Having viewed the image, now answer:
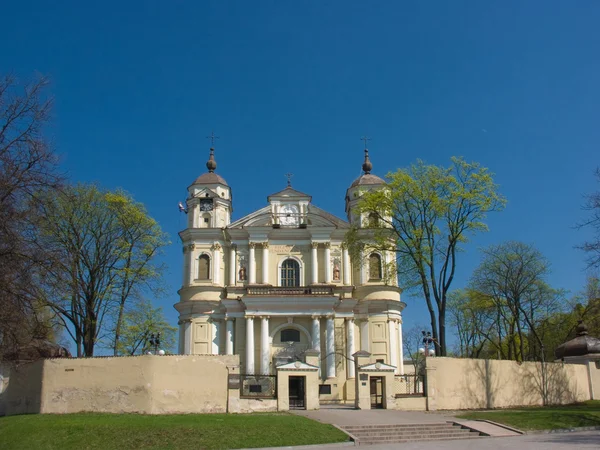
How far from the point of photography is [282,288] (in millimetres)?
41531

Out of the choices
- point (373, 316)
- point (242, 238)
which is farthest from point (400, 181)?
point (242, 238)

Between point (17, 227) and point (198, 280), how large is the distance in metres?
27.7

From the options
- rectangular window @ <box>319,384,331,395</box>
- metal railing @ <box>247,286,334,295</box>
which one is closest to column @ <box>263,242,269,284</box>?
metal railing @ <box>247,286,334,295</box>

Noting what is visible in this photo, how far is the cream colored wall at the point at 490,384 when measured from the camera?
26969 millimetres

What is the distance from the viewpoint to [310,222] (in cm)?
4512

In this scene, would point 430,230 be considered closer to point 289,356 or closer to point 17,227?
point 289,356

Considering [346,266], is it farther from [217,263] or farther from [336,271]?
[217,263]

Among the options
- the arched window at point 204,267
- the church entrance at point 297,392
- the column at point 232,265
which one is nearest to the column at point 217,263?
the arched window at point 204,267

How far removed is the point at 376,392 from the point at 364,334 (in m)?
14.7

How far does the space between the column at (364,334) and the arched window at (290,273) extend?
18.0 ft

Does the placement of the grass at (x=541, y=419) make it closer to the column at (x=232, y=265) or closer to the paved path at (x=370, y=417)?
the paved path at (x=370, y=417)

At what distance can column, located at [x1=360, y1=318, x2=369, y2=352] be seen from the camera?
42031 millimetres

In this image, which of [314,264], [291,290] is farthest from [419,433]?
[314,264]

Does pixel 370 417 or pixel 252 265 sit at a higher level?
pixel 252 265
